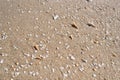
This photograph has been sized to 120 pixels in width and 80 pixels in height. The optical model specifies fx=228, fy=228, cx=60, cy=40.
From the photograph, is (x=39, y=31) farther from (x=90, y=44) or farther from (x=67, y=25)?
(x=90, y=44)

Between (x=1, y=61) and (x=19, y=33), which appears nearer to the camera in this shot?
(x=1, y=61)

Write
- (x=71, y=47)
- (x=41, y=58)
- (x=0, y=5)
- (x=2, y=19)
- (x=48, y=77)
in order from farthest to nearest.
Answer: (x=0, y=5)
(x=2, y=19)
(x=71, y=47)
(x=41, y=58)
(x=48, y=77)

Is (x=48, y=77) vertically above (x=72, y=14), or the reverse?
(x=72, y=14)

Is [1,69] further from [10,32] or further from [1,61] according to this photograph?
[10,32]

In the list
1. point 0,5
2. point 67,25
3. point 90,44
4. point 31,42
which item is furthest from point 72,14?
point 0,5

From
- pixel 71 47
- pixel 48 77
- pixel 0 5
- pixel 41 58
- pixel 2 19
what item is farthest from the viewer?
pixel 0 5

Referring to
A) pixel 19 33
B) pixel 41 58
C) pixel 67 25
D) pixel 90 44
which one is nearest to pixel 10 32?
pixel 19 33
